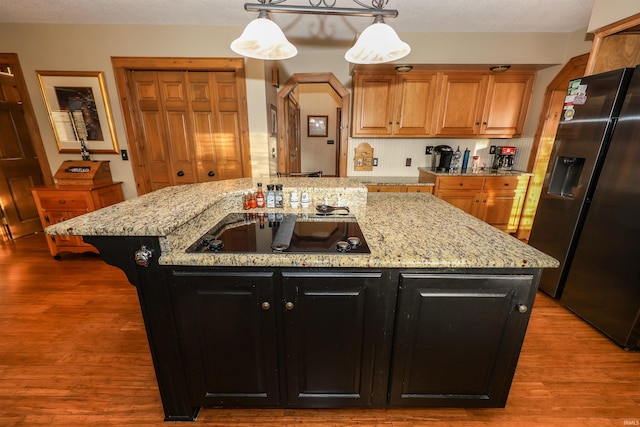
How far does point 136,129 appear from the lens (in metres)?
3.02

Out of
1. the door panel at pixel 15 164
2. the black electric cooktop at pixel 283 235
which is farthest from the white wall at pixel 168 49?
the black electric cooktop at pixel 283 235

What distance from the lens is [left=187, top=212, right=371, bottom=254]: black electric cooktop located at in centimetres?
110

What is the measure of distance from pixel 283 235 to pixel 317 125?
17.2 ft

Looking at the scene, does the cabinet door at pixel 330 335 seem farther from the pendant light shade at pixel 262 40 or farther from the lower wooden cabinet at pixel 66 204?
the lower wooden cabinet at pixel 66 204

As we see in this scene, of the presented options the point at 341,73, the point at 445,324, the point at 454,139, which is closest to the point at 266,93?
the point at 341,73

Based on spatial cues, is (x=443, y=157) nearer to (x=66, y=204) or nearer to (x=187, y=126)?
(x=187, y=126)

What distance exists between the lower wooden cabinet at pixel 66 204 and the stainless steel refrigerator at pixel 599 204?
4444 mm

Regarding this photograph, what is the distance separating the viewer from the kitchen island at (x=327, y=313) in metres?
1.03

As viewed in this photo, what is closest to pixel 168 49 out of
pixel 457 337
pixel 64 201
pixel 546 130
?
pixel 64 201

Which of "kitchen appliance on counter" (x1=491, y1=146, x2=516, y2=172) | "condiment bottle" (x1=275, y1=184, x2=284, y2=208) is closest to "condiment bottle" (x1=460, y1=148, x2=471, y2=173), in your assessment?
"kitchen appliance on counter" (x1=491, y1=146, x2=516, y2=172)

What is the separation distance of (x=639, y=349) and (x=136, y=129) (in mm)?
4885

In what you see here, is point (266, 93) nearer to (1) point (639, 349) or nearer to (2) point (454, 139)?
(2) point (454, 139)

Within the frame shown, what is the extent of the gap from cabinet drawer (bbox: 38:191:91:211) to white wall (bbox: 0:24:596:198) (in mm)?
579

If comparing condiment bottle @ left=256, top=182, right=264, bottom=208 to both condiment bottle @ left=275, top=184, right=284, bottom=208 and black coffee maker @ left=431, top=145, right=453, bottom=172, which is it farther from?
black coffee maker @ left=431, top=145, right=453, bottom=172
